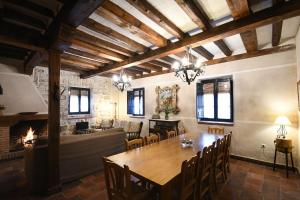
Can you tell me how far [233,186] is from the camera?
2816 mm

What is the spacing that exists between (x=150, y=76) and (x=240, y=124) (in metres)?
3.73

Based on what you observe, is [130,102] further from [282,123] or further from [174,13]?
[282,123]

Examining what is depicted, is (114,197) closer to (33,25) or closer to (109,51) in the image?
(33,25)

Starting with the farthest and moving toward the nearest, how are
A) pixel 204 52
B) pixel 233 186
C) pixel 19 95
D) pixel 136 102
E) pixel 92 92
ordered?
pixel 136 102 < pixel 92 92 < pixel 19 95 < pixel 204 52 < pixel 233 186

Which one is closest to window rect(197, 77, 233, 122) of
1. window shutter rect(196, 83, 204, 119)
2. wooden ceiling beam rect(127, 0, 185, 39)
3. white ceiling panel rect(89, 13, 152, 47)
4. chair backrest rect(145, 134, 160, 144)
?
window shutter rect(196, 83, 204, 119)

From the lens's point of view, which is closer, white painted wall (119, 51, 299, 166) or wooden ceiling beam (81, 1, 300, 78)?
wooden ceiling beam (81, 1, 300, 78)

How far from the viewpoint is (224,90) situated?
457 cm

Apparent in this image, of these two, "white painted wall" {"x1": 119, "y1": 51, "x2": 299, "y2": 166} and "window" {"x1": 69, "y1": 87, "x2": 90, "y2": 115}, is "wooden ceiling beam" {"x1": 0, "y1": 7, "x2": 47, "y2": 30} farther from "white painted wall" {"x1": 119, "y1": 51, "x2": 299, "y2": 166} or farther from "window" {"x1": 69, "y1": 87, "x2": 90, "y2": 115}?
"white painted wall" {"x1": 119, "y1": 51, "x2": 299, "y2": 166}

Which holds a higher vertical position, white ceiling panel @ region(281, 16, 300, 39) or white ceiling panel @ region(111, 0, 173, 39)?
white ceiling panel @ region(281, 16, 300, 39)

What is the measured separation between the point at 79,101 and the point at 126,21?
16.3ft

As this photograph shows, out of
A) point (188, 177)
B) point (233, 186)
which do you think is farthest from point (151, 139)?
point (233, 186)

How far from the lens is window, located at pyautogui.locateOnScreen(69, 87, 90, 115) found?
20.8 ft

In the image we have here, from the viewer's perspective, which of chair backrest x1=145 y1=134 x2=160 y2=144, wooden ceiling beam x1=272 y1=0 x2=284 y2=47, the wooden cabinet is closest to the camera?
wooden ceiling beam x1=272 y1=0 x2=284 y2=47

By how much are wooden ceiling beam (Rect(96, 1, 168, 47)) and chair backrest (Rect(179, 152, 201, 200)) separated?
2.24 m
